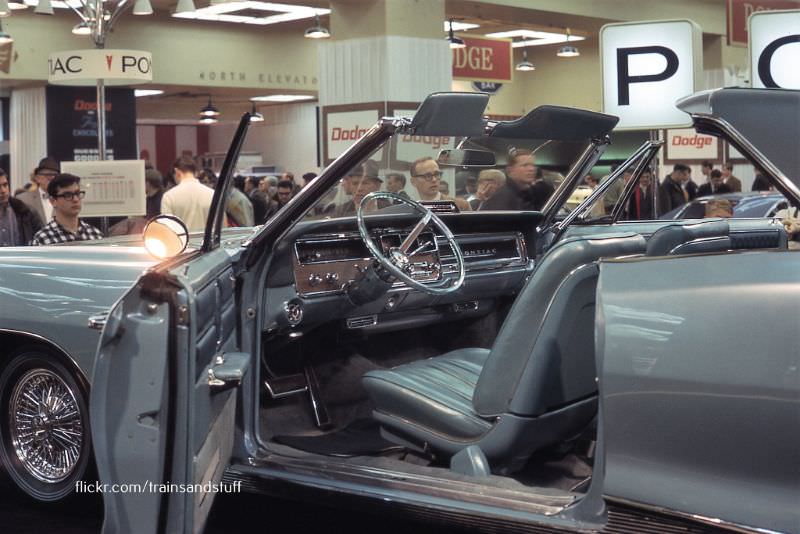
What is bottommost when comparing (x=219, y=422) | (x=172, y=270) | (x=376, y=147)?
(x=219, y=422)

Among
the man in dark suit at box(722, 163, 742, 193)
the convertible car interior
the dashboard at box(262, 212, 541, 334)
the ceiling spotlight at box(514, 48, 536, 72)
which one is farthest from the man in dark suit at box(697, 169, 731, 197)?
the dashboard at box(262, 212, 541, 334)

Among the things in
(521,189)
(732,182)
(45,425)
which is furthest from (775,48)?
(732,182)

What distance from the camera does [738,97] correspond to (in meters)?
2.72

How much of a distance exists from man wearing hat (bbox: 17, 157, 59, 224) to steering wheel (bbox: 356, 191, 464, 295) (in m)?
5.91

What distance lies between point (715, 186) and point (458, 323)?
12.0 m

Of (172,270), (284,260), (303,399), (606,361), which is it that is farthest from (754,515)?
(303,399)

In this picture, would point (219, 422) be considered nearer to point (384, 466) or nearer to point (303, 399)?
point (384, 466)

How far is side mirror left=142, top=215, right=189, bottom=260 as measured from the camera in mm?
3547

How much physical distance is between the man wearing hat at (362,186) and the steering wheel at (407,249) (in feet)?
0.08

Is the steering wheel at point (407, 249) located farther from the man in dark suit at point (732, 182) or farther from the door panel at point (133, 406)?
the man in dark suit at point (732, 182)

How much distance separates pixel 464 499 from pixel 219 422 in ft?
2.34

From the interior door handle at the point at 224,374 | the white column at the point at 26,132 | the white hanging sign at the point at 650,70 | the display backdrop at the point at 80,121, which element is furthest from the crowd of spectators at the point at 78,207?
the white column at the point at 26,132

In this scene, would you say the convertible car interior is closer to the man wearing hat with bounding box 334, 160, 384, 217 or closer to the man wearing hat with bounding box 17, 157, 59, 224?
the man wearing hat with bounding box 334, 160, 384, 217

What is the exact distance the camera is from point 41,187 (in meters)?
10.1
